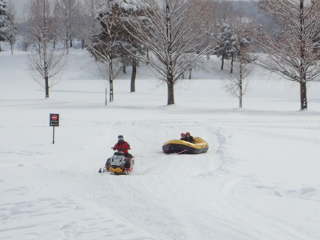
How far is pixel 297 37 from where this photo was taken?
2462 cm

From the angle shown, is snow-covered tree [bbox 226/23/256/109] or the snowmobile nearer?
the snowmobile

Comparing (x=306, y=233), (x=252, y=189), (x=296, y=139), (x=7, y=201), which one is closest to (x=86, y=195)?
(x=7, y=201)

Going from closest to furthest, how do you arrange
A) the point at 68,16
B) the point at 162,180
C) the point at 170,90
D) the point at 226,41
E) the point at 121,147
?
the point at 162,180 < the point at 121,147 < the point at 170,90 < the point at 226,41 < the point at 68,16

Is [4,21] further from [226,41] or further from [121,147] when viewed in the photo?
[121,147]

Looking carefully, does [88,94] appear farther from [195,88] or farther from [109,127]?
[109,127]

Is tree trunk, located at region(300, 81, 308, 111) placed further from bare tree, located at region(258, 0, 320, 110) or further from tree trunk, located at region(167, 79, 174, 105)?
tree trunk, located at region(167, 79, 174, 105)

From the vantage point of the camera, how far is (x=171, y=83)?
28.9 m

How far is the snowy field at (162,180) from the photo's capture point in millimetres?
6559

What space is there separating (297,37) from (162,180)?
1796 cm

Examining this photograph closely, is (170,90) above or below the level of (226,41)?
below

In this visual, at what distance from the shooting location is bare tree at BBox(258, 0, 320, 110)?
79.0ft

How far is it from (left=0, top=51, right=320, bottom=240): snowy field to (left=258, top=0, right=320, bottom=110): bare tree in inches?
122

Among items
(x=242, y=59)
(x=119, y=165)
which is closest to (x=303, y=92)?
(x=242, y=59)

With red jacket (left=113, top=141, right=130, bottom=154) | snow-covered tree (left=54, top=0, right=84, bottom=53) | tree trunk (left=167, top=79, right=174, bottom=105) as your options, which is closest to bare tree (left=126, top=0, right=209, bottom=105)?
tree trunk (left=167, top=79, right=174, bottom=105)
